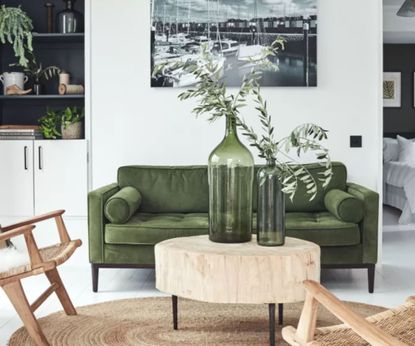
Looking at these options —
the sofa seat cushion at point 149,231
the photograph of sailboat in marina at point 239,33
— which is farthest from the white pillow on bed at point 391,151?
the sofa seat cushion at point 149,231

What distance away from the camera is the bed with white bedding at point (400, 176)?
781 centimetres

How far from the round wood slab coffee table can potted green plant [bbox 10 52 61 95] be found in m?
2.95

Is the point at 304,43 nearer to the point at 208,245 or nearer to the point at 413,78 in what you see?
the point at 208,245

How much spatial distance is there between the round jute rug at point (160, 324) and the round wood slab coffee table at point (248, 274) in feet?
1.20

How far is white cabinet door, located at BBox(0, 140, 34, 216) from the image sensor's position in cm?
510

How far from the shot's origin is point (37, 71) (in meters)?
5.41

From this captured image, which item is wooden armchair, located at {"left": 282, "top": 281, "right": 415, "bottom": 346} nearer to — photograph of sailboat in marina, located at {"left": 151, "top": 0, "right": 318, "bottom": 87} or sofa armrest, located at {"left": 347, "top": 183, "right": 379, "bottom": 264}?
sofa armrest, located at {"left": 347, "top": 183, "right": 379, "bottom": 264}

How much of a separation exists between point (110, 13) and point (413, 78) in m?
6.32

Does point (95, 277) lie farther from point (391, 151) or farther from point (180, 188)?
point (391, 151)

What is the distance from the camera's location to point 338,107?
16.5 ft

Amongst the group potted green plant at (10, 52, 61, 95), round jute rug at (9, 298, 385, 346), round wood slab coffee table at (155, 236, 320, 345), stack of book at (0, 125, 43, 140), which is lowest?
round jute rug at (9, 298, 385, 346)

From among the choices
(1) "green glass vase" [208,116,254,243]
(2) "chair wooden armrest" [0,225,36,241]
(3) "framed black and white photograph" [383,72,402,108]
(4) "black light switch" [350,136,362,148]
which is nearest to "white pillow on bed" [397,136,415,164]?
(3) "framed black and white photograph" [383,72,402,108]

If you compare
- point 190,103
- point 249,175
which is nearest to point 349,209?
point 249,175

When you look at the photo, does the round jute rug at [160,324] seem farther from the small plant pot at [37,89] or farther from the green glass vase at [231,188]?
the small plant pot at [37,89]
